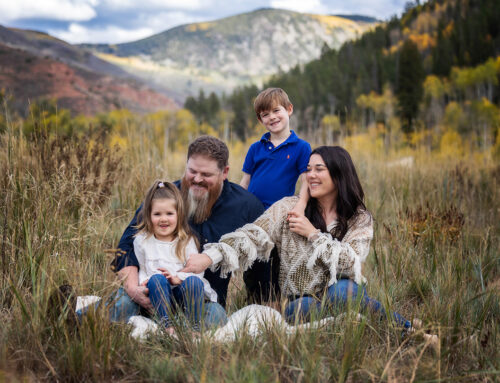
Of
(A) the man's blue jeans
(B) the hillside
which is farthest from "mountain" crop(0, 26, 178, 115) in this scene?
(A) the man's blue jeans

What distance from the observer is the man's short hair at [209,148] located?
2555 millimetres

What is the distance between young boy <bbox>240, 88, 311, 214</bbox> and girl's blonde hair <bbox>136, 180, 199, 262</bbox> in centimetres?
84

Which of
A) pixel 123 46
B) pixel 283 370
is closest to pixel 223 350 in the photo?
pixel 283 370

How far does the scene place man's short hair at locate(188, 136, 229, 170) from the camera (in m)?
2.55

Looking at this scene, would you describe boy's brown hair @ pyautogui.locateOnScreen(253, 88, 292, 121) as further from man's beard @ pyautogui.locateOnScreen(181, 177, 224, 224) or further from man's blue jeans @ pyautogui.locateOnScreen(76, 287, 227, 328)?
man's blue jeans @ pyautogui.locateOnScreen(76, 287, 227, 328)

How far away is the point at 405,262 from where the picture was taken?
306cm

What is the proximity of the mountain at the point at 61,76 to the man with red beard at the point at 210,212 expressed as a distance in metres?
44.0

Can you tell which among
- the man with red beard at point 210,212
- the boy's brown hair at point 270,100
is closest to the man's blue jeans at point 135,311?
the man with red beard at point 210,212

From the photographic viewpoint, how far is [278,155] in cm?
320

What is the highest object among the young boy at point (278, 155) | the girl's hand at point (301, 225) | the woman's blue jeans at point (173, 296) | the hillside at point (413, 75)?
the hillside at point (413, 75)

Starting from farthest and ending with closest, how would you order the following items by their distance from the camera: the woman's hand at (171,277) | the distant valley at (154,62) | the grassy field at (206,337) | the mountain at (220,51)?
the mountain at (220,51)
the distant valley at (154,62)
the woman's hand at (171,277)
the grassy field at (206,337)

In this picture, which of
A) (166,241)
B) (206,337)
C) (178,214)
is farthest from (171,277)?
(206,337)

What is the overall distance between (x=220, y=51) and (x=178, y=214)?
171 meters

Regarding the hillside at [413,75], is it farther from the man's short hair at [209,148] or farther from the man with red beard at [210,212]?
the man's short hair at [209,148]
